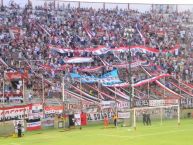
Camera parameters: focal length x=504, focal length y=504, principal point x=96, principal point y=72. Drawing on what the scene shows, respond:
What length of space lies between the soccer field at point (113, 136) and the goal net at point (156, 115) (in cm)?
271

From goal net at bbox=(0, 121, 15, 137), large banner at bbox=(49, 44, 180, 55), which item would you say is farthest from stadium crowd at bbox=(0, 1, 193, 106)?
goal net at bbox=(0, 121, 15, 137)

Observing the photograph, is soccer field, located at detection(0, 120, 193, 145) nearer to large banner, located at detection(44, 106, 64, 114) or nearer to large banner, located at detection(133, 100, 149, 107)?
large banner, located at detection(44, 106, 64, 114)

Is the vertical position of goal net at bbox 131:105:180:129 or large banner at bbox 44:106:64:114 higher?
large banner at bbox 44:106:64:114

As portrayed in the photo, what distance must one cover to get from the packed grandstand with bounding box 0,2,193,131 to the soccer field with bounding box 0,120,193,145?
13.1 ft

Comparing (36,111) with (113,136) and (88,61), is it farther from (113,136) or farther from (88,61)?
(88,61)

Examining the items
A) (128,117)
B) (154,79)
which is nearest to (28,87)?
(128,117)

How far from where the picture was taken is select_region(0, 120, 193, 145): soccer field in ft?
113

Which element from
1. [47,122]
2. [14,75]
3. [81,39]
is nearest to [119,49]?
[81,39]

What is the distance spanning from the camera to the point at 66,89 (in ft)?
160

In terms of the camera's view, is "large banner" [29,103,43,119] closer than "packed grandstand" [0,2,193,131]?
Yes

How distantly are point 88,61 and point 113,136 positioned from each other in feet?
64.5

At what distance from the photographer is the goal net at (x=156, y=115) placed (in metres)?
48.4

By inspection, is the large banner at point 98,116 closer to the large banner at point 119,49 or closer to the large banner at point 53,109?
the large banner at point 53,109

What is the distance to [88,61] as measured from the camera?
2217 inches
